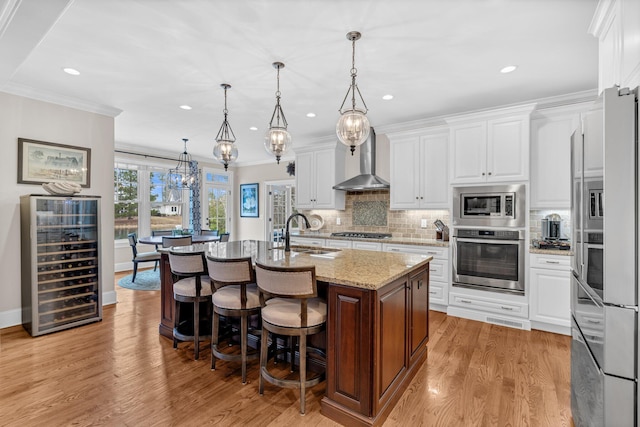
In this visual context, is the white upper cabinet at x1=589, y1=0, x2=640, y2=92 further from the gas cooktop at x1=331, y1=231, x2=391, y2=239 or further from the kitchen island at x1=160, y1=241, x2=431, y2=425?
the gas cooktop at x1=331, y1=231, x2=391, y2=239

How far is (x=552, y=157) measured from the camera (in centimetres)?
363

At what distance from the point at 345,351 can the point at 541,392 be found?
1.59m

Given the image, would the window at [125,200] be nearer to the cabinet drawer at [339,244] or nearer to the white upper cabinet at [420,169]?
the cabinet drawer at [339,244]

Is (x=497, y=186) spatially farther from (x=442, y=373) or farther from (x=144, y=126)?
(x=144, y=126)

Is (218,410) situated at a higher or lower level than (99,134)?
lower

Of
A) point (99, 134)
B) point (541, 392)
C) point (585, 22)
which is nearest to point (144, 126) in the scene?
point (99, 134)

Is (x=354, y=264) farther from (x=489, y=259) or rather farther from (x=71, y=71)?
(x=71, y=71)

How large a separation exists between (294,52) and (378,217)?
3.19 metres

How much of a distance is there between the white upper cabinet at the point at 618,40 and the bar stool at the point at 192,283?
3.02 metres

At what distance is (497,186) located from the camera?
3.73 metres

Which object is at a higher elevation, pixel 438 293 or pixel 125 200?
pixel 125 200

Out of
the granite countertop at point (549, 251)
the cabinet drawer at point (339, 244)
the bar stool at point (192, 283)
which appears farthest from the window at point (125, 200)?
the granite countertop at point (549, 251)

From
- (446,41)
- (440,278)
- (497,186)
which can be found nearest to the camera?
(446,41)

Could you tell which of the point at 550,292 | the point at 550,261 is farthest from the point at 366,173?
the point at 550,292
